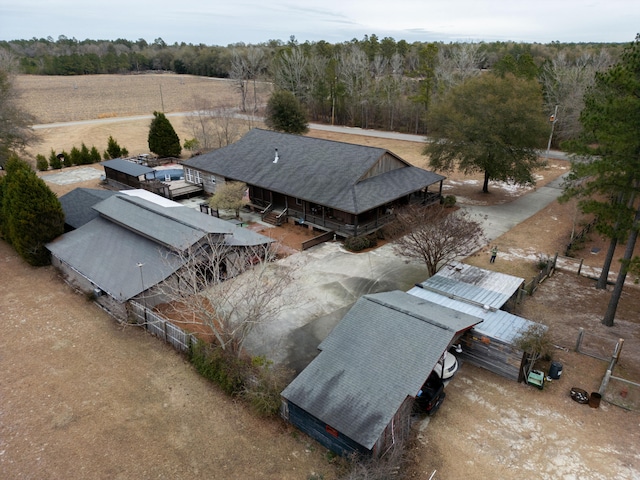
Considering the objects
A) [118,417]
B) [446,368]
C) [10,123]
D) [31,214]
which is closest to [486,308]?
[446,368]

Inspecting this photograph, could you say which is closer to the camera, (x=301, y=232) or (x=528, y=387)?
(x=528, y=387)

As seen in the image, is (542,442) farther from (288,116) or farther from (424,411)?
(288,116)

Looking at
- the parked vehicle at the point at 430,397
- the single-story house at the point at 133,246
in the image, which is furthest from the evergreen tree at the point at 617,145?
the single-story house at the point at 133,246

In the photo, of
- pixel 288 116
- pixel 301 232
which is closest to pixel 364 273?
pixel 301 232

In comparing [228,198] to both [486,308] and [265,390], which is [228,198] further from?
[486,308]

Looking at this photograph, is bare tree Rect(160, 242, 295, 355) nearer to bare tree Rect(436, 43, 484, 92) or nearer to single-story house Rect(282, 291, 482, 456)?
single-story house Rect(282, 291, 482, 456)

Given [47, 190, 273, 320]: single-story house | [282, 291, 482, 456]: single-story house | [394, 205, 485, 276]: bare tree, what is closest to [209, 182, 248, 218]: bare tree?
[47, 190, 273, 320]: single-story house

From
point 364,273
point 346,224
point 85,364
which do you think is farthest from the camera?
point 346,224
